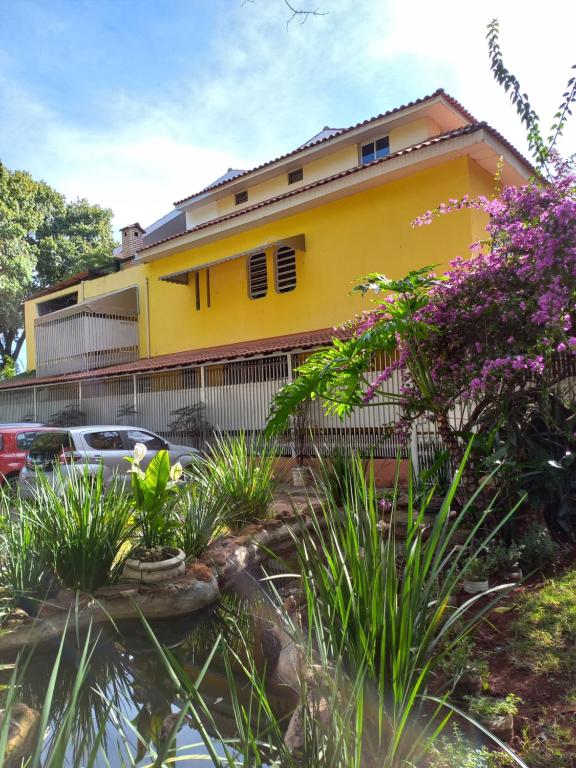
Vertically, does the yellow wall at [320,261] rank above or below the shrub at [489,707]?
above

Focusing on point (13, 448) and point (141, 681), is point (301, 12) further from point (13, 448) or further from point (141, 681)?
point (13, 448)

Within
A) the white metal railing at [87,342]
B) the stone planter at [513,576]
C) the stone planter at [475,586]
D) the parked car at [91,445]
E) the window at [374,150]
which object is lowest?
the stone planter at [513,576]

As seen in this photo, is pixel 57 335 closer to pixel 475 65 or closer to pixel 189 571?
pixel 189 571

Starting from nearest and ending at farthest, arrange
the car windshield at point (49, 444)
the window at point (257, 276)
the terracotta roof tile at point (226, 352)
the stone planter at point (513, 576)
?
the stone planter at point (513, 576) → the car windshield at point (49, 444) → the terracotta roof tile at point (226, 352) → the window at point (257, 276)

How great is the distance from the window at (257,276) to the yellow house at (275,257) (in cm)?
4

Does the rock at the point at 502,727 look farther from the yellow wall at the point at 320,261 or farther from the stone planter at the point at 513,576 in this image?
the yellow wall at the point at 320,261

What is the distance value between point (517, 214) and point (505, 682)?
4400 mm

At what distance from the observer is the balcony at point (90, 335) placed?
63.9 feet

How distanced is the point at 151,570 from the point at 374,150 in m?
13.5

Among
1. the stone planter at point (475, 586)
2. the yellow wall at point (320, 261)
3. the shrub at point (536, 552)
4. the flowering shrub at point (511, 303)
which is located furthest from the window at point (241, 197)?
the stone planter at point (475, 586)

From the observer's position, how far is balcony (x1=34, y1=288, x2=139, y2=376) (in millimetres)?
19469

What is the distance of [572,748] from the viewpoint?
8.36 ft

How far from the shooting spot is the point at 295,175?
17.1 m

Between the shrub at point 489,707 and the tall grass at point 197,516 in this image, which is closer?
the shrub at point 489,707
